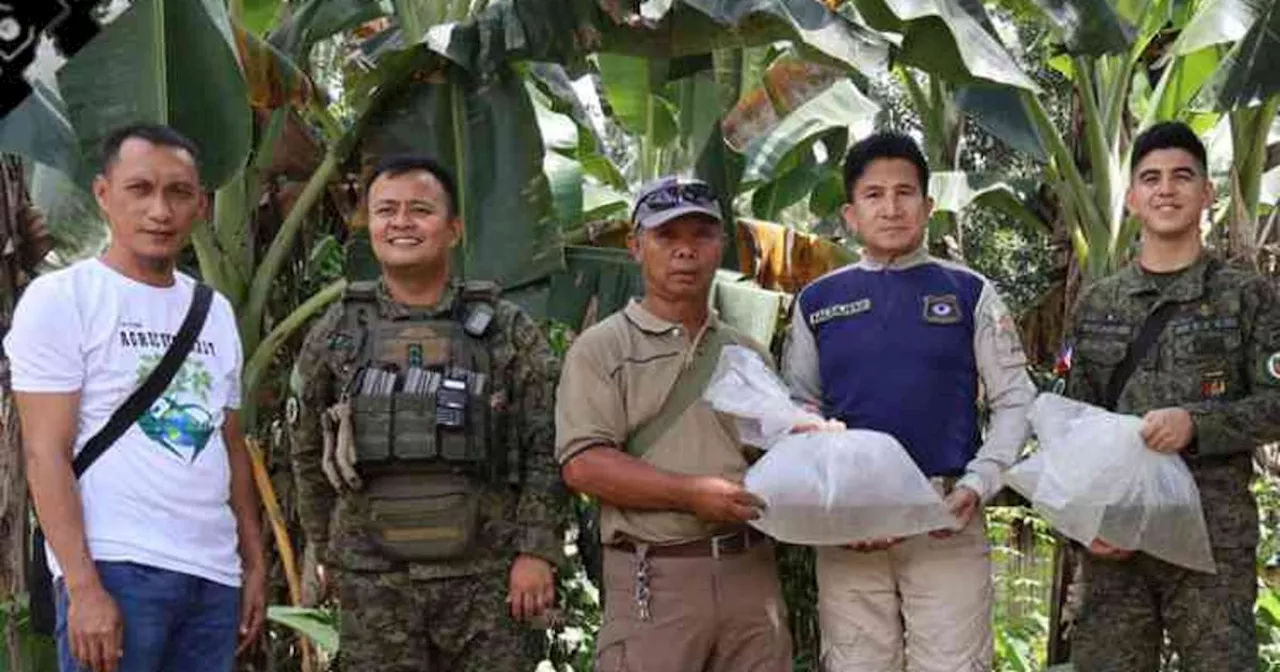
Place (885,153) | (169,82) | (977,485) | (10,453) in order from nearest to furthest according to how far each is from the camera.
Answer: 1. (977,485)
2. (885,153)
3. (169,82)
4. (10,453)

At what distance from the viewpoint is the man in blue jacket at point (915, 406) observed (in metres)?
2.83

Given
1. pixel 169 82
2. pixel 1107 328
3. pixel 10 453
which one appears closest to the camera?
pixel 1107 328

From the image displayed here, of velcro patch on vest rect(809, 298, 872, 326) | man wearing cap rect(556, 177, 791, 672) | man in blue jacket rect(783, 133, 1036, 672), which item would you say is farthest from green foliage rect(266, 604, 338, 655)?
velcro patch on vest rect(809, 298, 872, 326)

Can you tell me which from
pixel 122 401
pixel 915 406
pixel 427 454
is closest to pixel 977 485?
pixel 915 406

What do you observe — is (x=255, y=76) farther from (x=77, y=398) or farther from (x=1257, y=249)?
(x=1257, y=249)

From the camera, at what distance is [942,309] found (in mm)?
2910

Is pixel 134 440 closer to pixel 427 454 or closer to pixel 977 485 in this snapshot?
pixel 427 454

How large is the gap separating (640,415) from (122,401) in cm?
101

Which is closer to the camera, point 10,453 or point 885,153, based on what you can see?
point 885,153

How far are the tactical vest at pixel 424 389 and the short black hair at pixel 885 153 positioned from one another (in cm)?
84

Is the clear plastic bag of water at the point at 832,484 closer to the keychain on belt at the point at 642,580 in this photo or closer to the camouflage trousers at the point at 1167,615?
the keychain on belt at the point at 642,580

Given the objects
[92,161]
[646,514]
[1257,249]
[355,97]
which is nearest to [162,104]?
[92,161]

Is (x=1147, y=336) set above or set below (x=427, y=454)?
above

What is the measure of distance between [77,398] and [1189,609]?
226cm
